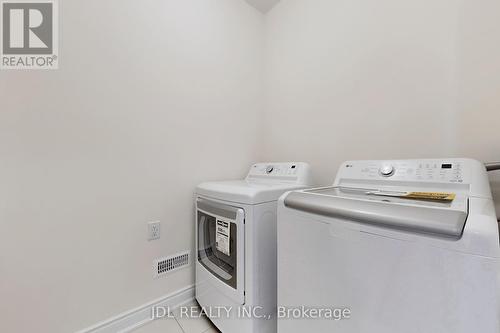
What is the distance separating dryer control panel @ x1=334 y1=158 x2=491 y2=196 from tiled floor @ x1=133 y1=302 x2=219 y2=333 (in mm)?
1143

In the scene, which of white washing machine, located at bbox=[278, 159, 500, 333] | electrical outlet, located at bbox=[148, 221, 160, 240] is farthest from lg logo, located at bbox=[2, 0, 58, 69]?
white washing machine, located at bbox=[278, 159, 500, 333]

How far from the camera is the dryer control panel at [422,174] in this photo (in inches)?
31.4

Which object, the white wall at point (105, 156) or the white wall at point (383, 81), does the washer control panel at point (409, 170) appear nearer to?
the white wall at point (383, 81)

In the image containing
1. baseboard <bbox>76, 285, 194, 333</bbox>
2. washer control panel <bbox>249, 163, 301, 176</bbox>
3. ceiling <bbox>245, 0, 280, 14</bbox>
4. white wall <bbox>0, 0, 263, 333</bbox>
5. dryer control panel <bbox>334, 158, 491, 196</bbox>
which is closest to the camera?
dryer control panel <bbox>334, 158, 491, 196</bbox>

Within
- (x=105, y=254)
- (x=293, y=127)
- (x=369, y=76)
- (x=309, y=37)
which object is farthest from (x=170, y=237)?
(x=309, y=37)

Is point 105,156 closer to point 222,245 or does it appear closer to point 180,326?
point 222,245

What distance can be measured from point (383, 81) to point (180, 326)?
191 centimetres

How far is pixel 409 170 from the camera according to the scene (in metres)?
0.96

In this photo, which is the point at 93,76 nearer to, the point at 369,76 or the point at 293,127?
the point at 293,127

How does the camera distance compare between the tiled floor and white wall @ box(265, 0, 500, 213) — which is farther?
the tiled floor

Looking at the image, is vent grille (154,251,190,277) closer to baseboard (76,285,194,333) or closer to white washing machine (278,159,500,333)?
baseboard (76,285,194,333)

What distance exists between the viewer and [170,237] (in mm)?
1431

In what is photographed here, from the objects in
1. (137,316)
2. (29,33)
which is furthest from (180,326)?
(29,33)

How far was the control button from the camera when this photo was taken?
3.30 feet
